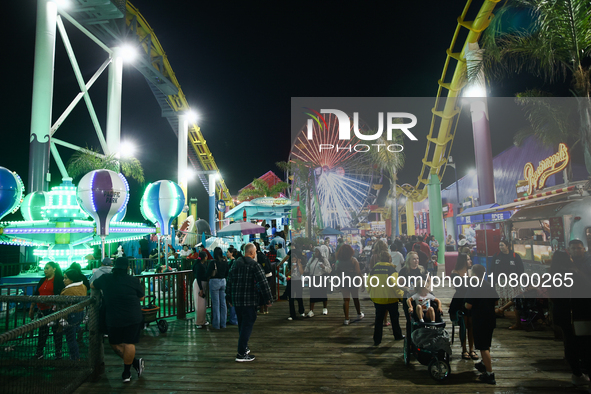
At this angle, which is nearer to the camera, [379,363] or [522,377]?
[522,377]

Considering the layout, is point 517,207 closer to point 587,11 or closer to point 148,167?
point 587,11

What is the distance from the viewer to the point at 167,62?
76.8ft

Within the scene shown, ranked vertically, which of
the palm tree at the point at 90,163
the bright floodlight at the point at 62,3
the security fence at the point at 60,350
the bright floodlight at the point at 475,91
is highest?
the bright floodlight at the point at 62,3

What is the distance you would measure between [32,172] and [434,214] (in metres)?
13.4

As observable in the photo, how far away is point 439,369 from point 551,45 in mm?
7106

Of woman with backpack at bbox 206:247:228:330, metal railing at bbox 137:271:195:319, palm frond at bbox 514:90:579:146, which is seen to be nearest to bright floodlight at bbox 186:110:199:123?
metal railing at bbox 137:271:195:319

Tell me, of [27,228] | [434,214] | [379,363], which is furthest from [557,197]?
[27,228]

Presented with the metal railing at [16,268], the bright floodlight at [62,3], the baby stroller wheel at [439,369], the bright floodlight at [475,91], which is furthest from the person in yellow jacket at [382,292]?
the bright floodlight at [62,3]

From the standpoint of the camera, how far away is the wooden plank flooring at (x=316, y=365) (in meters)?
3.92

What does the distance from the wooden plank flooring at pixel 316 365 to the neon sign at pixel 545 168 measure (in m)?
6.38

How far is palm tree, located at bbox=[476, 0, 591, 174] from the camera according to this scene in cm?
689

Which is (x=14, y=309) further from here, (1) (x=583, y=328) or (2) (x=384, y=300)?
(1) (x=583, y=328)

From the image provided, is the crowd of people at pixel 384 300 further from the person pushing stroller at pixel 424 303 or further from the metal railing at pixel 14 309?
the metal railing at pixel 14 309

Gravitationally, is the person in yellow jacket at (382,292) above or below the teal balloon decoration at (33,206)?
below
